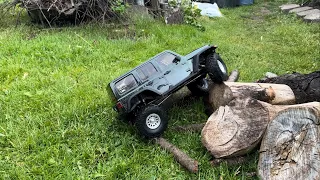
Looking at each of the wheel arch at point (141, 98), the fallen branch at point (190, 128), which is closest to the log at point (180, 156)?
the fallen branch at point (190, 128)

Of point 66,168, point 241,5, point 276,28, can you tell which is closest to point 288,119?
point 66,168

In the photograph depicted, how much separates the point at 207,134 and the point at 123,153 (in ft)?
2.66

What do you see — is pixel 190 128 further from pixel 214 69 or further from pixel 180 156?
pixel 214 69

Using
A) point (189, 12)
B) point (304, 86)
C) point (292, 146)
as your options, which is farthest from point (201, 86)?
point (189, 12)

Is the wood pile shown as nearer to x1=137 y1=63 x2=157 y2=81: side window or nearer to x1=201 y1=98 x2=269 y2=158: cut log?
x1=201 y1=98 x2=269 y2=158: cut log

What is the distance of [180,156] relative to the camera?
300cm

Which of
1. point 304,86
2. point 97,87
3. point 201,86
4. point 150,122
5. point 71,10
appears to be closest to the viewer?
point 150,122

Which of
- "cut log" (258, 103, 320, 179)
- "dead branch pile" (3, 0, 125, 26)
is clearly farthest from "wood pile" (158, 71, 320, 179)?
"dead branch pile" (3, 0, 125, 26)

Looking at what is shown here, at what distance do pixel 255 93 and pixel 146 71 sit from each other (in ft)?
3.71

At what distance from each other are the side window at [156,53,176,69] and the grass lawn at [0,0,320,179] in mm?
571

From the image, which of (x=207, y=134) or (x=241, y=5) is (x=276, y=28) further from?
(x=207, y=134)

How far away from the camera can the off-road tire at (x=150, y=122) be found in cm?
315

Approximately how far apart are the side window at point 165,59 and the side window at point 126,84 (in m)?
0.34

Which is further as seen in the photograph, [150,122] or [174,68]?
[174,68]
